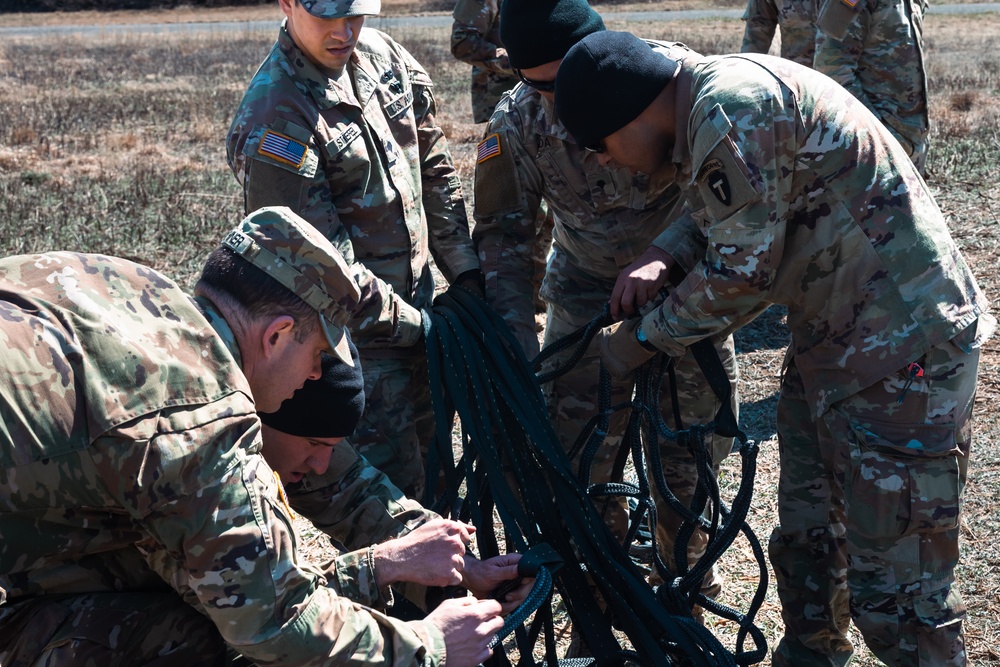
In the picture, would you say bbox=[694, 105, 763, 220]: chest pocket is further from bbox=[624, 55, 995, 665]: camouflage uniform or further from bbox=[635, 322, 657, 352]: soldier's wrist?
bbox=[635, 322, 657, 352]: soldier's wrist

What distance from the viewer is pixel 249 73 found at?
17.9 meters

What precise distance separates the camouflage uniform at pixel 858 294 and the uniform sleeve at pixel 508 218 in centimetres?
86

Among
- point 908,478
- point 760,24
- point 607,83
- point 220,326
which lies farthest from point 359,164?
point 760,24

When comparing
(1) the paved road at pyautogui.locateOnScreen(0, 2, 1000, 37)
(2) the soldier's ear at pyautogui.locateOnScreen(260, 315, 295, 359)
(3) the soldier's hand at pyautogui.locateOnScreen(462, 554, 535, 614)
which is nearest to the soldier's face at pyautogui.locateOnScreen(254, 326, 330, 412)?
(2) the soldier's ear at pyautogui.locateOnScreen(260, 315, 295, 359)

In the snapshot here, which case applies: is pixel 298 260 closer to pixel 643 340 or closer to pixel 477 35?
pixel 643 340

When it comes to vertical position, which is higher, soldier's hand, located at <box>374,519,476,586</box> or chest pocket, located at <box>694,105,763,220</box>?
chest pocket, located at <box>694,105,763,220</box>

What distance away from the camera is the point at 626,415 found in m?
3.70

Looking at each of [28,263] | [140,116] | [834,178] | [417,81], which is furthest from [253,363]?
[140,116]

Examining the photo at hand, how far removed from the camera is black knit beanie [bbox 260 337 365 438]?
2.61m

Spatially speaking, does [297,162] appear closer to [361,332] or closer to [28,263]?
[361,332]

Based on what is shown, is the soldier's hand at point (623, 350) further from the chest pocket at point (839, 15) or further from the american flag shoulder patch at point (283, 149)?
the chest pocket at point (839, 15)

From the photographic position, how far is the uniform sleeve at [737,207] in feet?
8.16

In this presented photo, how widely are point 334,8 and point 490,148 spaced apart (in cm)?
74

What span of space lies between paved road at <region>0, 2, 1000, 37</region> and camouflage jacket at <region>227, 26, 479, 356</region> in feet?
76.2
